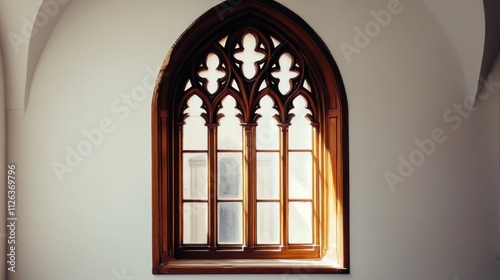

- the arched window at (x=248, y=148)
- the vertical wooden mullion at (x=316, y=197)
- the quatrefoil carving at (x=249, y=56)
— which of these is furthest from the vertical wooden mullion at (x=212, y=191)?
the vertical wooden mullion at (x=316, y=197)

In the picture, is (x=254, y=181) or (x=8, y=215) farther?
(x=254, y=181)

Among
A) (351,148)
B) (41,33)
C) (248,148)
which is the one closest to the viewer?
(41,33)

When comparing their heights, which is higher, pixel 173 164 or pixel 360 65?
pixel 360 65

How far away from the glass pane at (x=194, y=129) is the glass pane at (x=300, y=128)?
74 centimetres

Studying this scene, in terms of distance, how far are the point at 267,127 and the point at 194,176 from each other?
743mm

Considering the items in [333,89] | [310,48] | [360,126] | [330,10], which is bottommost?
[360,126]

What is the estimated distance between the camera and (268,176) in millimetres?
4574

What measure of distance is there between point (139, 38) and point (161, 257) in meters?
1.75

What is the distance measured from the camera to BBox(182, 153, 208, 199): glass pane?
456cm

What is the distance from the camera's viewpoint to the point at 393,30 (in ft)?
14.1

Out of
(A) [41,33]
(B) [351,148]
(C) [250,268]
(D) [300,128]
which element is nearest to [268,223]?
(C) [250,268]

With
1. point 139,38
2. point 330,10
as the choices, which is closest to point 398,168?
point 330,10

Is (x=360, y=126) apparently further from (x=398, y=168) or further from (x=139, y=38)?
(x=139, y=38)

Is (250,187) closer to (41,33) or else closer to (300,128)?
(300,128)
